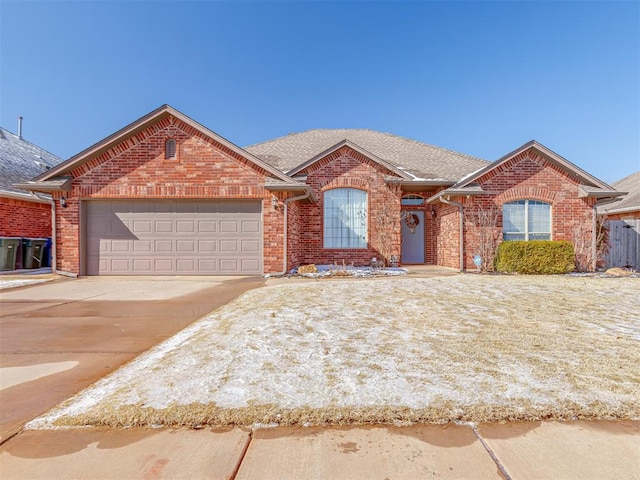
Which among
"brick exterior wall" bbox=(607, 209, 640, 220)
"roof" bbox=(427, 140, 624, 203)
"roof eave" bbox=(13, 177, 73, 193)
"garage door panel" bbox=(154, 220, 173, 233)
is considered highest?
"roof" bbox=(427, 140, 624, 203)

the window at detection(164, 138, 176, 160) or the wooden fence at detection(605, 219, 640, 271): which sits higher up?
the window at detection(164, 138, 176, 160)

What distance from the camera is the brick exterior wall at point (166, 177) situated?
10.1m

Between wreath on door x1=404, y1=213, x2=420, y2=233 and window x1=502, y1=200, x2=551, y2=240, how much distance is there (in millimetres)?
3301

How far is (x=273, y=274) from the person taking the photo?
10.0m

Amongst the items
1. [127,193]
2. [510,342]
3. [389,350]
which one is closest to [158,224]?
[127,193]

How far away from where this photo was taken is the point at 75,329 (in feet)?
14.2

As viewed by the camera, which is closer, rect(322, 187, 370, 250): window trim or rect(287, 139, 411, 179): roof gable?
rect(287, 139, 411, 179): roof gable

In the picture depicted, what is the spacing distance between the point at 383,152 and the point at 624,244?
10.4 m

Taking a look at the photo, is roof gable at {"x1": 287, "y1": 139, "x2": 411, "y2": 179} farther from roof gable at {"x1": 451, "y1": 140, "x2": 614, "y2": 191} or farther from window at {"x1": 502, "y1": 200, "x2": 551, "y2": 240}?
window at {"x1": 502, "y1": 200, "x2": 551, "y2": 240}

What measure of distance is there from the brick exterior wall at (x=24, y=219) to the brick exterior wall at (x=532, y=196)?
53.4 feet

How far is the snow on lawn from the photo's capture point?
2236mm

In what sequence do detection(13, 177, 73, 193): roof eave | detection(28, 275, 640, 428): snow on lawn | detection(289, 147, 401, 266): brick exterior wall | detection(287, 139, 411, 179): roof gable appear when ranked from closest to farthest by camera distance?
detection(28, 275, 640, 428): snow on lawn → detection(13, 177, 73, 193): roof eave → detection(287, 139, 411, 179): roof gable → detection(289, 147, 401, 266): brick exterior wall

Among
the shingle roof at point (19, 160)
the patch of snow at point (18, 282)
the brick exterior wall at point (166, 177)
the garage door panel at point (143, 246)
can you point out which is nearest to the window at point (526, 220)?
the brick exterior wall at point (166, 177)

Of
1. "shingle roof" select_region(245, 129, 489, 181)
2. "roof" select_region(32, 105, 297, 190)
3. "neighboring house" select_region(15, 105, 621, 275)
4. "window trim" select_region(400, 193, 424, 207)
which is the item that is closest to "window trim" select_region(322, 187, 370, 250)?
"neighboring house" select_region(15, 105, 621, 275)
